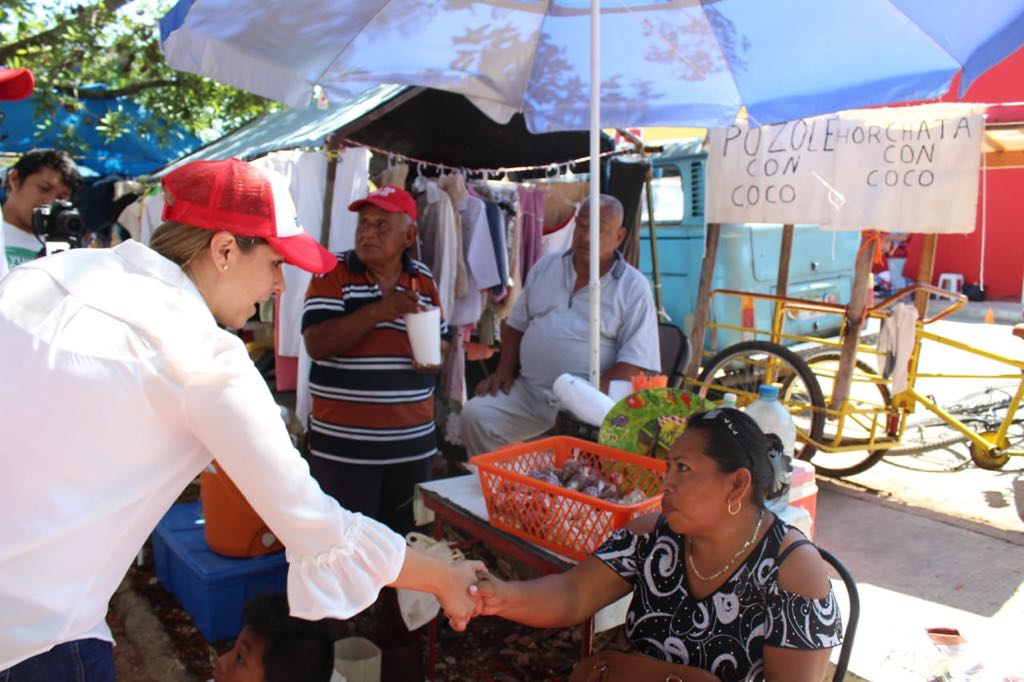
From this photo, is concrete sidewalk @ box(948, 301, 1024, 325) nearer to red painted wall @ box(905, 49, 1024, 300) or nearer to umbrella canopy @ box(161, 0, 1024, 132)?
red painted wall @ box(905, 49, 1024, 300)

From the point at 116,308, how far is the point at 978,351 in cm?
508

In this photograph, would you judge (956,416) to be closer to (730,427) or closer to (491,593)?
(730,427)

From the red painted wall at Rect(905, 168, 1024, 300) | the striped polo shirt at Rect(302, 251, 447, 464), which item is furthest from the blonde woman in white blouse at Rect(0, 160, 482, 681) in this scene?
the red painted wall at Rect(905, 168, 1024, 300)

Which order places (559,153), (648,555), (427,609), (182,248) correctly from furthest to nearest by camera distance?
(559,153) → (427,609) → (648,555) → (182,248)

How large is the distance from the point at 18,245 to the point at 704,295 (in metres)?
4.39

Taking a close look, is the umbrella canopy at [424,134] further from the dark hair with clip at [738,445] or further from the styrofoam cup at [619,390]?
the dark hair with clip at [738,445]

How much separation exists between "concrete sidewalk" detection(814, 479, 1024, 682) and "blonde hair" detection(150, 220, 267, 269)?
2.38m

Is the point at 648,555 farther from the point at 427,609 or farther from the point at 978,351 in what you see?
the point at 978,351

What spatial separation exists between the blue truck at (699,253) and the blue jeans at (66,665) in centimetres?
601

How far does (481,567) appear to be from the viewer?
1.98 m

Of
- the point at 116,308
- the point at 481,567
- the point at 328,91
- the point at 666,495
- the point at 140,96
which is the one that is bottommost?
the point at 481,567

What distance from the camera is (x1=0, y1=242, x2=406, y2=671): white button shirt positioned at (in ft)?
4.13

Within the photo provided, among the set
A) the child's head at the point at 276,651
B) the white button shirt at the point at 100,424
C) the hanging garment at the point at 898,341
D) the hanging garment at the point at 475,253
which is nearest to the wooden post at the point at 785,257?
the hanging garment at the point at 898,341

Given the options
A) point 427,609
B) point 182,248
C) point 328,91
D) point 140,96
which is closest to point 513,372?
point 328,91
